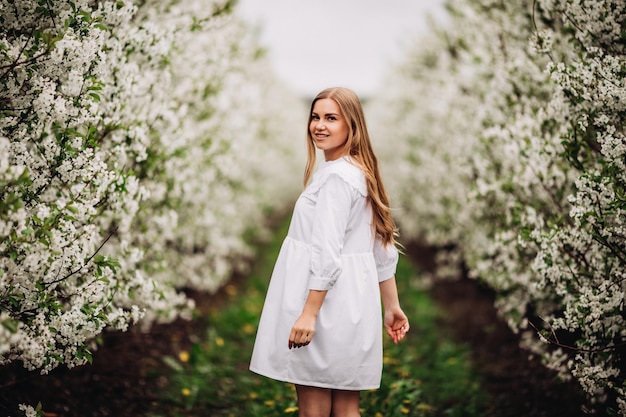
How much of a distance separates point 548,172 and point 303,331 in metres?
2.97

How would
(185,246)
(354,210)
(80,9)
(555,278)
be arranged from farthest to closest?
(185,246) < (555,278) < (80,9) < (354,210)

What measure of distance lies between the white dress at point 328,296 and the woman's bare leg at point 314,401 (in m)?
0.09

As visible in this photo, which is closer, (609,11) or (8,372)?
(609,11)

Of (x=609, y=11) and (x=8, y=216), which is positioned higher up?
(x=609, y=11)

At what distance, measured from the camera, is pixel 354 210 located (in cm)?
287

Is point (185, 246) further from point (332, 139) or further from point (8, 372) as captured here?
point (332, 139)

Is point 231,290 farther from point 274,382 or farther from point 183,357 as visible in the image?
point 274,382

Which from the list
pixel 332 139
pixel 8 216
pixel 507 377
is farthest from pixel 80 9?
pixel 507 377

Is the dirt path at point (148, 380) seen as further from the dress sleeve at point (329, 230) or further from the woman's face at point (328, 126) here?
the woman's face at point (328, 126)

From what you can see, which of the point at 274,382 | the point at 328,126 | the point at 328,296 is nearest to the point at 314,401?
the point at 328,296

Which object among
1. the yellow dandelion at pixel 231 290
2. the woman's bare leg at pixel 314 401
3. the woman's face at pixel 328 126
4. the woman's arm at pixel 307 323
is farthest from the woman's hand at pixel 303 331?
the yellow dandelion at pixel 231 290

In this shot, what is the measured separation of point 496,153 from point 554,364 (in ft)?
8.80

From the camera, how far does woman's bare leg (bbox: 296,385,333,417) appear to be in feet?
9.04

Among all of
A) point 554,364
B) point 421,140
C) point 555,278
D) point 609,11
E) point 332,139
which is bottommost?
point 554,364
